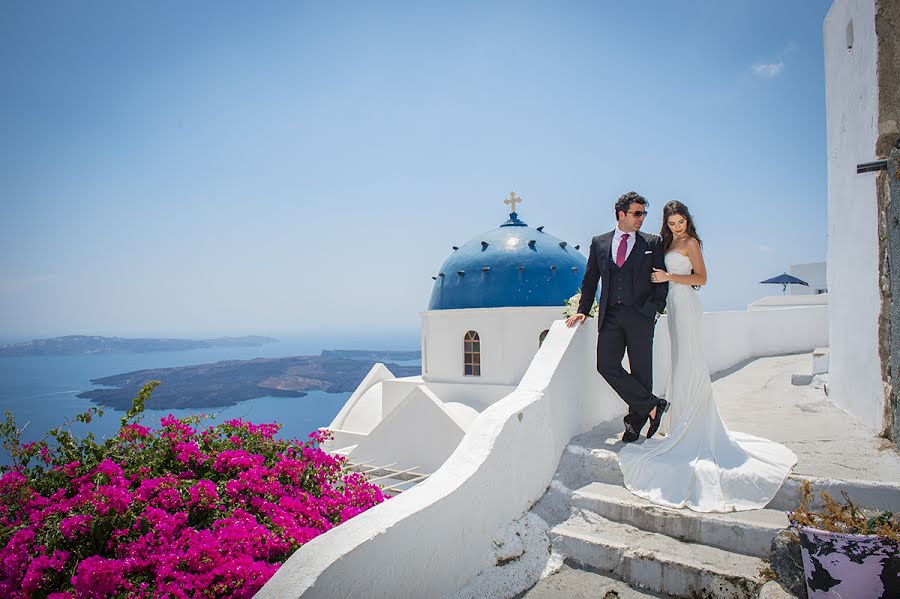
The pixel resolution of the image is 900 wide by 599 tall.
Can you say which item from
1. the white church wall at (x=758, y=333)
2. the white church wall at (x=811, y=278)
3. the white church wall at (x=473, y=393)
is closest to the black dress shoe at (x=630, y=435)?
the white church wall at (x=758, y=333)

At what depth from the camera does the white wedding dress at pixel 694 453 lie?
323 cm

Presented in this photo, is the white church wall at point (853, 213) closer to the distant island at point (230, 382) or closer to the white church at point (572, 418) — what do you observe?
the white church at point (572, 418)

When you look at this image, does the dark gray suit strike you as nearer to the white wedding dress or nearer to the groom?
the groom

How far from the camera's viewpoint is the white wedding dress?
3234mm

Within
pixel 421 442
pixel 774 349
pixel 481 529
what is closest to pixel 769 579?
pixel 481 529

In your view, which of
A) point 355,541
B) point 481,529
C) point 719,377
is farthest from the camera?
point 719,377

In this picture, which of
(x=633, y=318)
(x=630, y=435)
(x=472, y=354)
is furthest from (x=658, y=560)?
(x=472, y=354)

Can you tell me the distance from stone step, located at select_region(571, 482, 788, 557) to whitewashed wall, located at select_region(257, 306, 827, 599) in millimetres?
480

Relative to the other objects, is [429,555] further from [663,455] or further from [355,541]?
[663,455]

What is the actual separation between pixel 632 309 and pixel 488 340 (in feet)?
32.6

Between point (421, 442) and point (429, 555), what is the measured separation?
893 centimetres

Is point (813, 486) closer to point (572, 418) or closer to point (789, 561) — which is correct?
point (789, 561)

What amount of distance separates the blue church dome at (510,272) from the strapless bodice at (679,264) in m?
9.89

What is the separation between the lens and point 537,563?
313 centimetres
